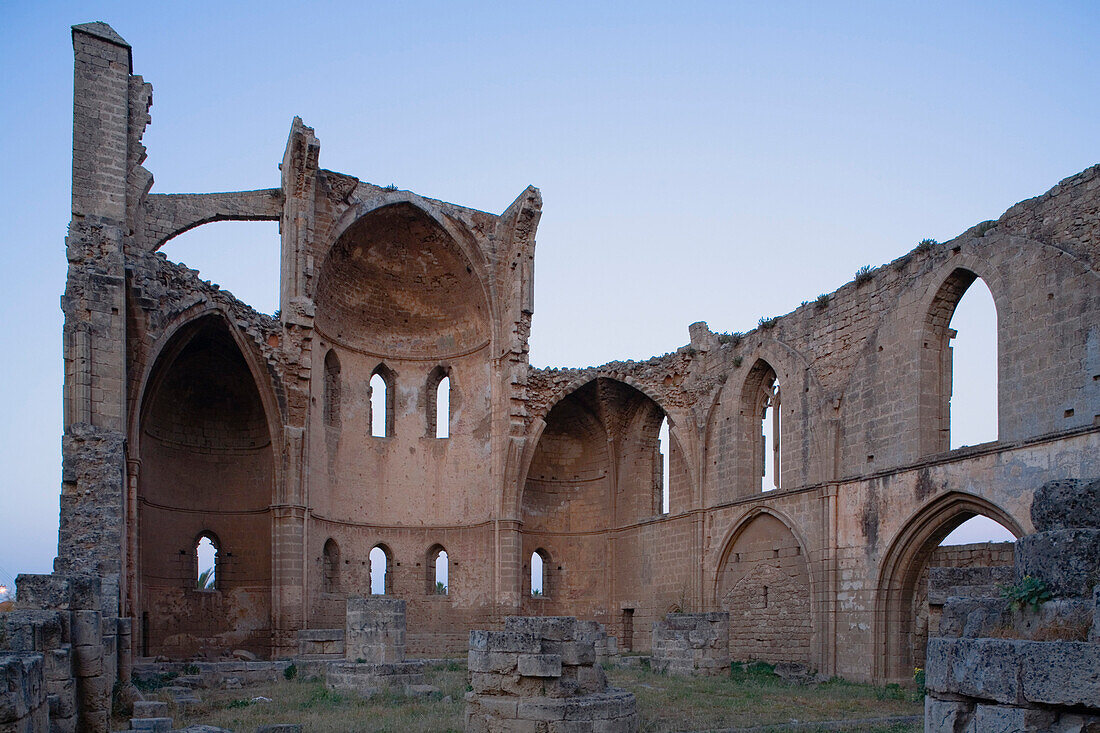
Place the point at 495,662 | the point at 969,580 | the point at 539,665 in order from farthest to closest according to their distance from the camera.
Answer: the point at 969,580 → the point at 495,662 → the point at 539,665

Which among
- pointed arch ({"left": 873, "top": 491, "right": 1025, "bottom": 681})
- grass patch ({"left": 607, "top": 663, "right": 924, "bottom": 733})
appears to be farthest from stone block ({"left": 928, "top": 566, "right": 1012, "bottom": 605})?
pointed arch ({"left": 873, "top": 491, "right": 1025, "bottom": 681})

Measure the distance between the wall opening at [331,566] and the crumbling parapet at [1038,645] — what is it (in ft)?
61.8

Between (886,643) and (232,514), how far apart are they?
13.8 meters

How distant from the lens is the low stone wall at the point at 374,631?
1415 cm

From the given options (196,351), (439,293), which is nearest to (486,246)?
(439,293)

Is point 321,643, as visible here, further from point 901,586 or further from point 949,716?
point 949,716

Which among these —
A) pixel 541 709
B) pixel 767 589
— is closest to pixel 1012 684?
pixel 541 709

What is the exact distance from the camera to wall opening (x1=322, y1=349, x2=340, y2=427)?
22.4 m

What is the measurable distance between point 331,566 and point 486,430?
4.65 meters

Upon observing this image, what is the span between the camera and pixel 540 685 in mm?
8688

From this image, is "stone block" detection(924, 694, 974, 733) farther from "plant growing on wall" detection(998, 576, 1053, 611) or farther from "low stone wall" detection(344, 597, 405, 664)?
"low stone wall" detection(344, 597, 405, 664)

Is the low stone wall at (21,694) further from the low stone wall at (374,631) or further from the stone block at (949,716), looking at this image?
the low stone wall at (374,631)

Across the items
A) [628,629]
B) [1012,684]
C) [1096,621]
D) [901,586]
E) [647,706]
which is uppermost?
[1096,621]

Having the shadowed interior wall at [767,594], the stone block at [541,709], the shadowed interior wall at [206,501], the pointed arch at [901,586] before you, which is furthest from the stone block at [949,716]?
the shadowed interior wall at [206,501]
